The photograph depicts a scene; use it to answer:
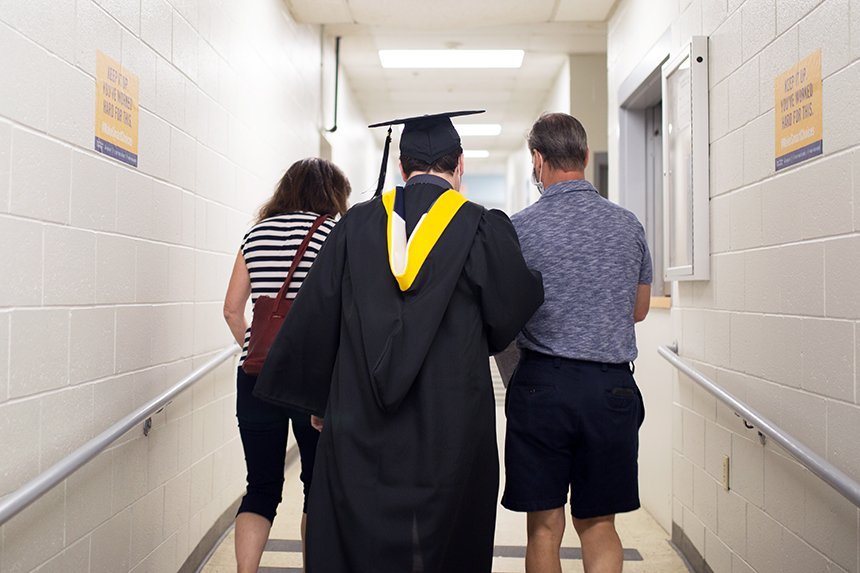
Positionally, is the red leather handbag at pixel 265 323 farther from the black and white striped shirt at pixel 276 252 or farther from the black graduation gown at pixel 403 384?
the black graduation gown at pixel 403 384

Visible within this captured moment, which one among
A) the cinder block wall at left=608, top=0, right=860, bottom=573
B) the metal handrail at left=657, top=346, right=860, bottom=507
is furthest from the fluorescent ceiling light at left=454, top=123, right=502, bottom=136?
the metal handrail at left=657, top=346, right=860, bottom=507

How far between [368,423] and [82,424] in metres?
0.75

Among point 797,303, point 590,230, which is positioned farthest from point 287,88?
point 797,303

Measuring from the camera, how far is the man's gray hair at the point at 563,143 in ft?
6.90

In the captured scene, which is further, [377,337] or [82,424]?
[82,424]

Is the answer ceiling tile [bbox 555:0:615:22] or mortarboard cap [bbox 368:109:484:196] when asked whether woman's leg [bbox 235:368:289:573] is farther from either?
ceiling tile [bbox 555:0:615:22]

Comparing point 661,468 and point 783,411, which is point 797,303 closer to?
point 783,411

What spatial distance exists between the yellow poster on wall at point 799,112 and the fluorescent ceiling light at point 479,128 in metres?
7.12

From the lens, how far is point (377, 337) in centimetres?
166

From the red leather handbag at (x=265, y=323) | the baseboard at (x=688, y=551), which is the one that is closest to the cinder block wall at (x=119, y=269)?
the red leather handbag at (x=265, y=323)

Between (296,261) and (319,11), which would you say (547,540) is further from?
(319,11)

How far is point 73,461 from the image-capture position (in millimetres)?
1736

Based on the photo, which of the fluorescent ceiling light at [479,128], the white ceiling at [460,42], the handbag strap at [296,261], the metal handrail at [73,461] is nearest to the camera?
the metal handrail at [73,461]

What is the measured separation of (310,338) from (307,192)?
28.4 inches
